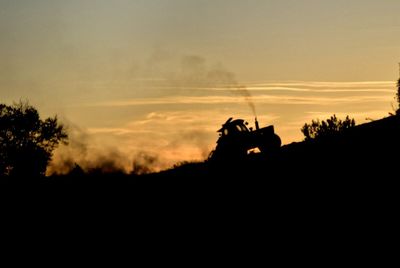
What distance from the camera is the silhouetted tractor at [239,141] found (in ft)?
75.8

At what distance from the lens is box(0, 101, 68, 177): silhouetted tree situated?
6425cm

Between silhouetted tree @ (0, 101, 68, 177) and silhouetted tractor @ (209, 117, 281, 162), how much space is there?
45.4 m

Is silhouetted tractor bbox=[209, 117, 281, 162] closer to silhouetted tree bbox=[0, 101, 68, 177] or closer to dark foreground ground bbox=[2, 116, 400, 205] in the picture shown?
dark foreground ground bbox=[2, 116, 400, 205]

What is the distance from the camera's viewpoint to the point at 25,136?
216ft

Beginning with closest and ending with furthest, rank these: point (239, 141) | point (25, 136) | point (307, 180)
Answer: point (307, 180) < point (239, 141) < point (25, 136)

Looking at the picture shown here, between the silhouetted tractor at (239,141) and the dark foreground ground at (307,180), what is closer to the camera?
the dark foreground ground at (307,180)

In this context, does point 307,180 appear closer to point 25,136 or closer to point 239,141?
point 239,141

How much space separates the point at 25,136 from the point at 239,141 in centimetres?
4987

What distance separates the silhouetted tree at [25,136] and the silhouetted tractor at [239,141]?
4545 cm

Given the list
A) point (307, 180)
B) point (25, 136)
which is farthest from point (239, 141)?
point (25, 136)

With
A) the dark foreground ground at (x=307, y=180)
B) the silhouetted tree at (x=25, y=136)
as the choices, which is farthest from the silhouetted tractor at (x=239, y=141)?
the silhouetted tree at (x=25, y=136)

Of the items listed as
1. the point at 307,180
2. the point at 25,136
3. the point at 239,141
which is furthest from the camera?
the point at 25,136

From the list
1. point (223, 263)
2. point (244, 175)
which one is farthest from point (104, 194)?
point (223, 263)

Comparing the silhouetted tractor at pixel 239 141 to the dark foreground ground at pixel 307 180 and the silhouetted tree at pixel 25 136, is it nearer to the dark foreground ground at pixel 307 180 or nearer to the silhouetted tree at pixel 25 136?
the dark foreground ground at pixel 307 180
